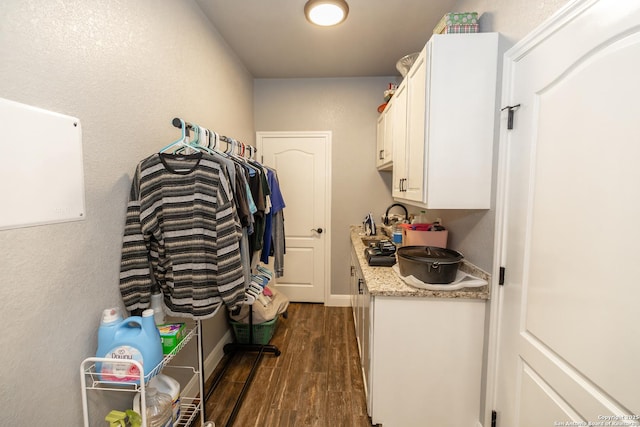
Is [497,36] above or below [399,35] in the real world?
below

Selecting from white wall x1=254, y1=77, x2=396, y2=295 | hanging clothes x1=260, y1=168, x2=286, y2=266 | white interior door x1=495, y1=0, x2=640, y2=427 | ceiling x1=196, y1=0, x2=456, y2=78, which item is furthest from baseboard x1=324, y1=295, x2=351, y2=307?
ceiling x1=196, y1=0, x2=456, y2=78

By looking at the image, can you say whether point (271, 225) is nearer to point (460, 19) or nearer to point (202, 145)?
point (202, 145)

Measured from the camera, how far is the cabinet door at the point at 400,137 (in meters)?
1.92

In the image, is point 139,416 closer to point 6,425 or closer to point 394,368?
point 6,425

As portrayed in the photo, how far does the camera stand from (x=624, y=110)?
78cm

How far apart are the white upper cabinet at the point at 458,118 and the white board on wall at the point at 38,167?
1.57 m

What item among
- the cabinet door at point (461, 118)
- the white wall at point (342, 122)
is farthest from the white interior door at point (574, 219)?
the white wall at point (342, 122)

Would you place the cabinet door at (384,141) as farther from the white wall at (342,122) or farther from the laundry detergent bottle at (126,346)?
the laundry detergent bottle at (126,346)

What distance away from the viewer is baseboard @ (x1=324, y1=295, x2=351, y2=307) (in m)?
3.37

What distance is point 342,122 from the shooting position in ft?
10.6

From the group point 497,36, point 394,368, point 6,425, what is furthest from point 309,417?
point 497,36

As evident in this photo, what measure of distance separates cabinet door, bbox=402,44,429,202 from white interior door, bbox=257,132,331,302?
155 centimetres

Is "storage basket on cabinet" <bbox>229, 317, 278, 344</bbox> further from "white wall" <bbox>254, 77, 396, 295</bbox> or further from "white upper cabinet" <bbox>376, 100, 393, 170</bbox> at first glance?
"white upper cabinet" <bbox>376, 100, 393, 170</bbox>

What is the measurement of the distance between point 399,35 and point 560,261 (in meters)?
2.11
